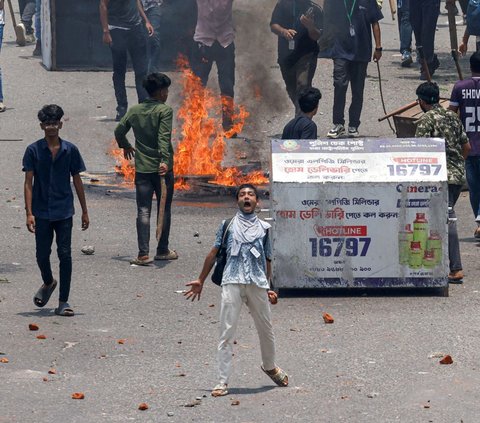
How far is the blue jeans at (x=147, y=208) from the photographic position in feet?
44.1

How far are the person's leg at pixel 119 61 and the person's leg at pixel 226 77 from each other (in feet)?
4.22

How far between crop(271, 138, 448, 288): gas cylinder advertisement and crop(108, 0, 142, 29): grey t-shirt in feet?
27.6

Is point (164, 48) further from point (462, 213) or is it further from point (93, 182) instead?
point (462, 213)

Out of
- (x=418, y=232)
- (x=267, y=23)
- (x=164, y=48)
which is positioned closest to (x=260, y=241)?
(x=418, y=232)

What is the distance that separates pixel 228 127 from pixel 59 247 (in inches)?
317

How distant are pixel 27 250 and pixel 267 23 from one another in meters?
7.97

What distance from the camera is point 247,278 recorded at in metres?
9.37

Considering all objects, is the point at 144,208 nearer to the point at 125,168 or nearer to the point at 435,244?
the point at 435,244

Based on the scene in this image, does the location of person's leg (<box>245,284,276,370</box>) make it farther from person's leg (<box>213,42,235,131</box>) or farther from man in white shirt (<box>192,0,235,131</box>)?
man in white shirt (<box>192,0,235,131</box>)

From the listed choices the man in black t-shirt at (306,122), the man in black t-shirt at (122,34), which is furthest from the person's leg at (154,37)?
the man in black t-shirt at (306,122)

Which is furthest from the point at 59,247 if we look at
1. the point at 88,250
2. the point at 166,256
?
the point at 88,250

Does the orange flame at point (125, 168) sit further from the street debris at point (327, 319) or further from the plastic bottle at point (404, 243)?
the street debris at point (327, 319)

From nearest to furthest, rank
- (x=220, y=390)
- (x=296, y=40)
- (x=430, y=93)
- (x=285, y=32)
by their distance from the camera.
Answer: (x=220, y=390)
(x=430, y=93)
(x=285, y=32)
(x=296, y=40)

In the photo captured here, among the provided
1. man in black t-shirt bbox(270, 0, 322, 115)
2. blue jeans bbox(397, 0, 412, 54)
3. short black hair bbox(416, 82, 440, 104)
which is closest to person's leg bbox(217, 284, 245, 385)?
short black hair bbox(416, 82, 440, 104)
